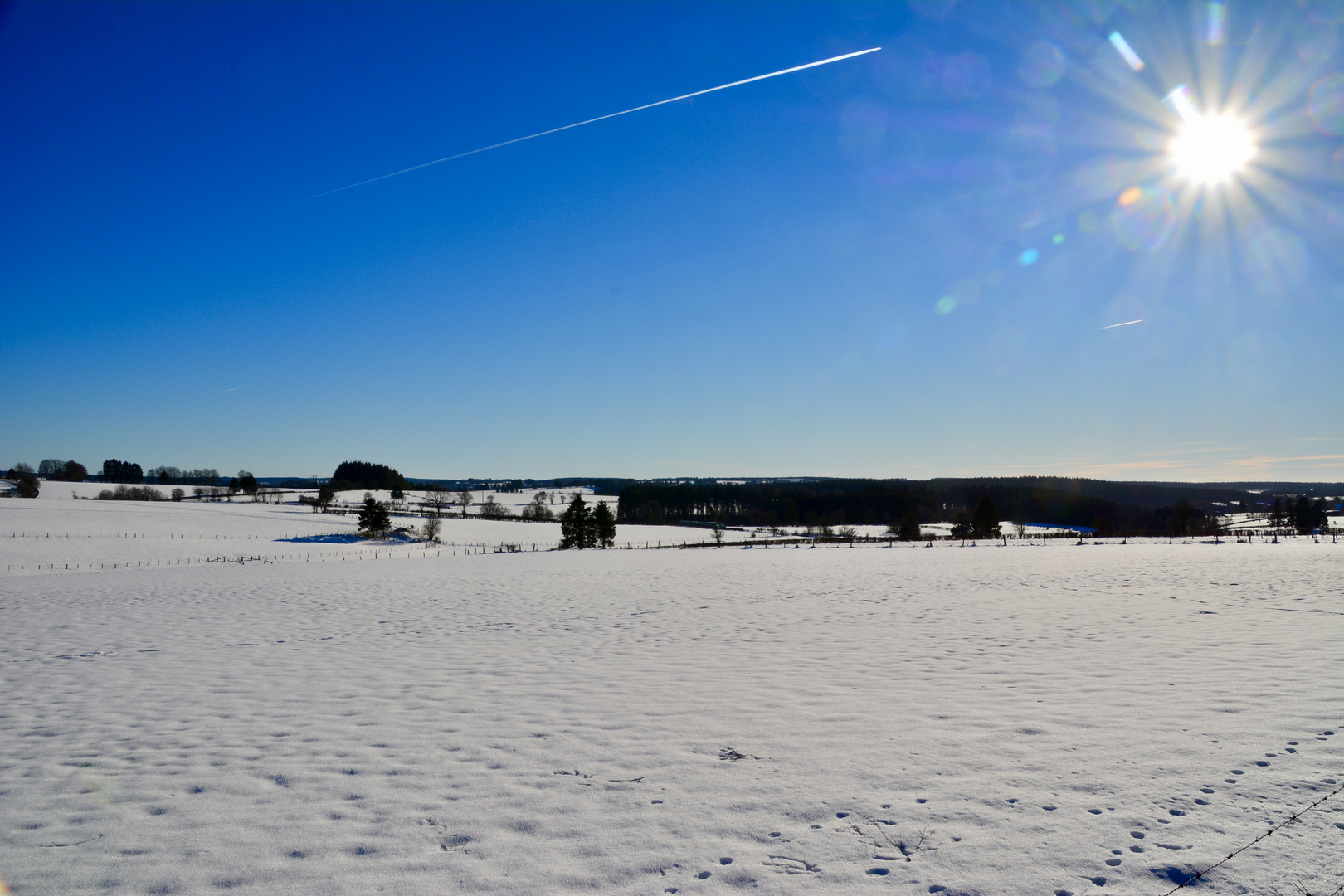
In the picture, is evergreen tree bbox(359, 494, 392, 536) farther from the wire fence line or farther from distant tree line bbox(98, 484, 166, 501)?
the wire fence line

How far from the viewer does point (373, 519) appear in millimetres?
71000

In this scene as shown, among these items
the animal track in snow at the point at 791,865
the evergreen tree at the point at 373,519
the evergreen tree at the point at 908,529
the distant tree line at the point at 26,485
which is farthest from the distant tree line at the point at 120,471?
the animal track in snow at the point at 791,865

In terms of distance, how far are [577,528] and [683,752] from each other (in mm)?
51106

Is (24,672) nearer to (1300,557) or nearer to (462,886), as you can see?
(462,886)

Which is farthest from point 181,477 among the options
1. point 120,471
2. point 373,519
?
point 373,519

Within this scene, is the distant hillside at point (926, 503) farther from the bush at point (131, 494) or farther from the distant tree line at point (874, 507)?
the bush at point (131, 494)

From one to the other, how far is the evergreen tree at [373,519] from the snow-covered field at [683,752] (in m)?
58.0

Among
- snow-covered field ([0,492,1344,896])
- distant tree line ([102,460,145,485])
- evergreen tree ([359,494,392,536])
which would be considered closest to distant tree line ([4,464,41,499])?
distant tree line ([102,460,145,485])

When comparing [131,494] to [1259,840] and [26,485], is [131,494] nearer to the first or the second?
[26,485]

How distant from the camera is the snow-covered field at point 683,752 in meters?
4.27

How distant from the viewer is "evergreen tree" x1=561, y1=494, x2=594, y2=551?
2217 inches

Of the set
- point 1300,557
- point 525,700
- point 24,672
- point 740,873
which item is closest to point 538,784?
point 740,873

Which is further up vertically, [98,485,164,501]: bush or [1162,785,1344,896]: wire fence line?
[1162,785,1344,896]: wire fence line

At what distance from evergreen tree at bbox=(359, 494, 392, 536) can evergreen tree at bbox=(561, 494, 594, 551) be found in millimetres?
26262
